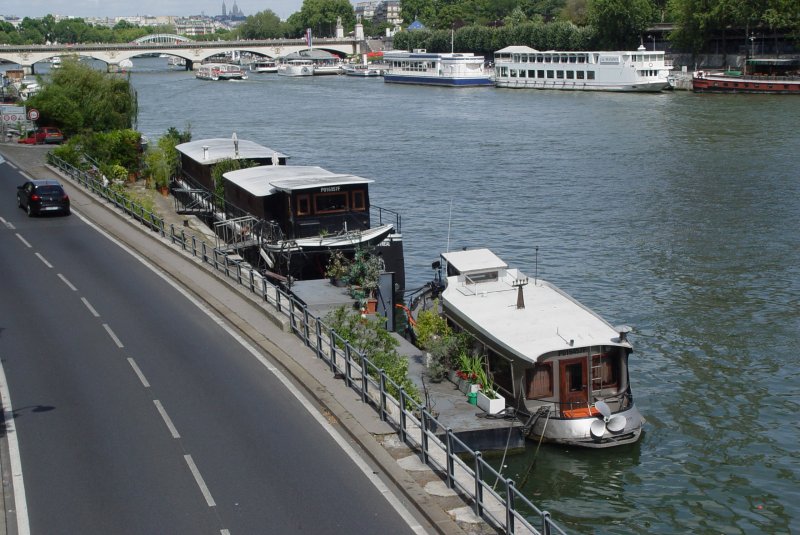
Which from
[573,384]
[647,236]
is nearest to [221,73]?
[647,236]

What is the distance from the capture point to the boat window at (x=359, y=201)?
36312 millimetres

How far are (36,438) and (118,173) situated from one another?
35.4 meters

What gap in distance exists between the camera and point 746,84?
396 feet

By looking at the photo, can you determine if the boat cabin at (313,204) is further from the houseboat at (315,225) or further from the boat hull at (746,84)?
the boat hull at (746,84)

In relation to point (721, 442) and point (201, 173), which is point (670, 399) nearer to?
point (721, 442)

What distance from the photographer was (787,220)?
50531mm

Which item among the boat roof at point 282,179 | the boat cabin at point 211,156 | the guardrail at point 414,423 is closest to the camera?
the guardrail at point 414,423

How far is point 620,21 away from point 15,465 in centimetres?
14838

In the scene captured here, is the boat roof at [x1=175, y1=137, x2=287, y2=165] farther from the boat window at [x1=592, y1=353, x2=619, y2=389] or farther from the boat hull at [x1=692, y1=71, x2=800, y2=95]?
the boat hull at [x1=692, y1=71, x2=800, y2=95]

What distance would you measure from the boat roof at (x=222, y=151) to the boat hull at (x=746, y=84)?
279ft

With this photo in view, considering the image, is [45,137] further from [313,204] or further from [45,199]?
[313,204]

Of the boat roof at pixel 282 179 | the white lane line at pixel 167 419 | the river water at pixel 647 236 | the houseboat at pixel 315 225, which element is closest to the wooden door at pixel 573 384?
the river water at pixel 647 236

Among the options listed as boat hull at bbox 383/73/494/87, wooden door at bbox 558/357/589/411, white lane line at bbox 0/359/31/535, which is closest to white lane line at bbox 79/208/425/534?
white lane line at bbox 0/359/31/535

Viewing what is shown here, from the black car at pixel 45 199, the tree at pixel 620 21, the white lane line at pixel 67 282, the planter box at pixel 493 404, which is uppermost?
the tree at pixel 620 21
